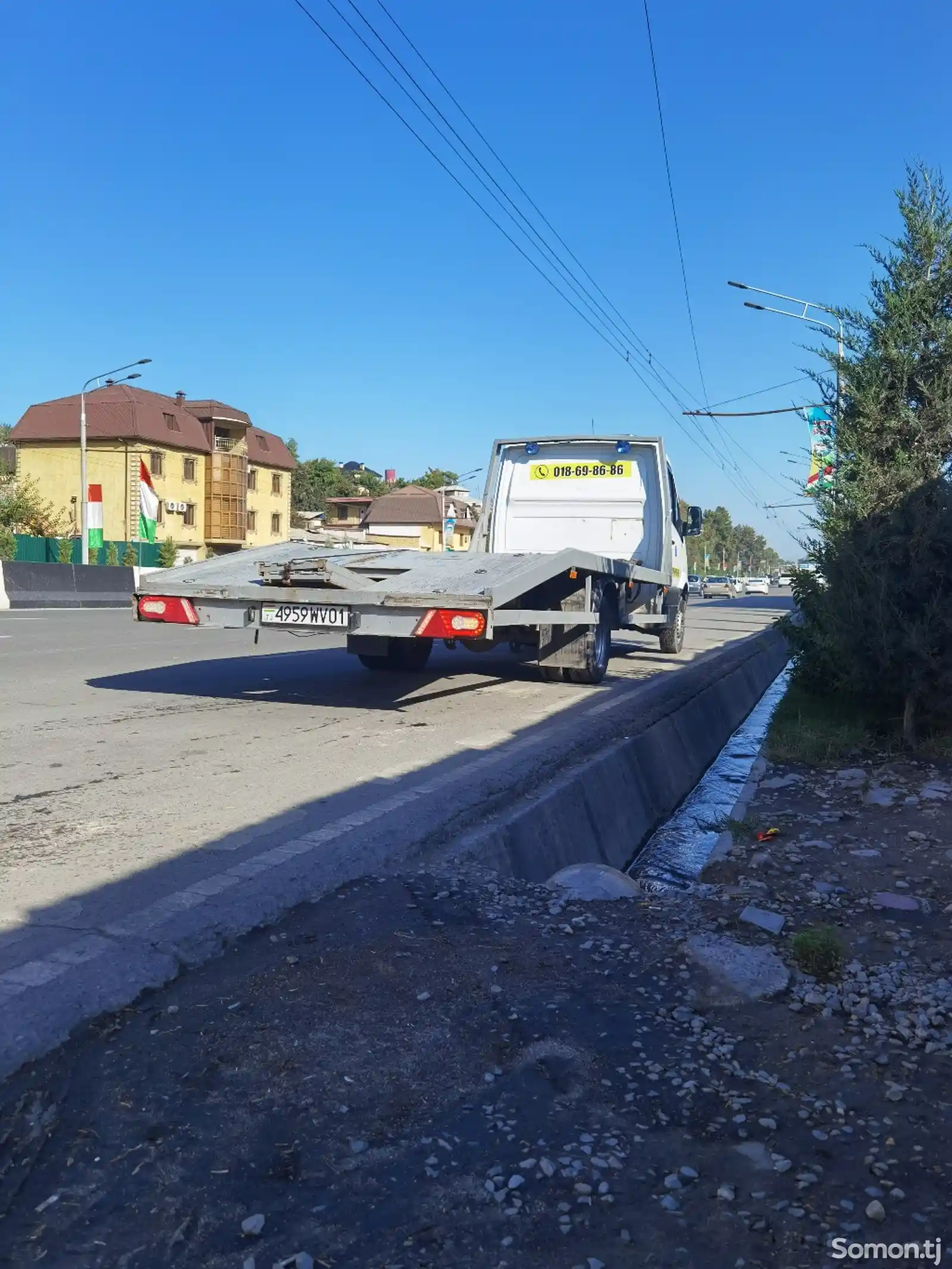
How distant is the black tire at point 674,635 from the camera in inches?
638

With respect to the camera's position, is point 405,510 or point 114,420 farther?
point 405,510

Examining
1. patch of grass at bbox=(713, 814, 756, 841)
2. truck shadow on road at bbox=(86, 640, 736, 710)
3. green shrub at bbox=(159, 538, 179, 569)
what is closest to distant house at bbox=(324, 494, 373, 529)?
green shrub at bbox=(159, 538, 179, 569)

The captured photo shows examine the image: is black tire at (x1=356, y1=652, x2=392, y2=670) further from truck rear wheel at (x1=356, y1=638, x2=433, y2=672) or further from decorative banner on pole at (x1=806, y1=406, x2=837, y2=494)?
decorative banner on pole at (x1=806, y1=406, x2=837, y2=494)

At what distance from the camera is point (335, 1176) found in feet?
7.77

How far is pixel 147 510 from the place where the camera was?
45.2m

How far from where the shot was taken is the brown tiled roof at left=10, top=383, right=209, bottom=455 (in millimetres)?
53656

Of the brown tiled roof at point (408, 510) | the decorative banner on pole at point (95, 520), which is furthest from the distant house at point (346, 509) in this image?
the decorative banner on pole at point (95, 520)

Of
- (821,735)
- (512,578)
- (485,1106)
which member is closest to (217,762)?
(512,578)

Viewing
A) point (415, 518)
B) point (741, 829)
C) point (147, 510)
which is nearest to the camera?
point (741, 829)

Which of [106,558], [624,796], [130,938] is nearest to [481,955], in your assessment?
[130,938]

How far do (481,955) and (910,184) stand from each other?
8.20 metres

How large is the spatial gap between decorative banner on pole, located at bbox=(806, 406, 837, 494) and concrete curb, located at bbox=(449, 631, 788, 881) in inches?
97.5

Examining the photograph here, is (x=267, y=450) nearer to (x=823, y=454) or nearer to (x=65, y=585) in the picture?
(x=65, y=585)

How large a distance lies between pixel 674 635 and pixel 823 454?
264 inches
